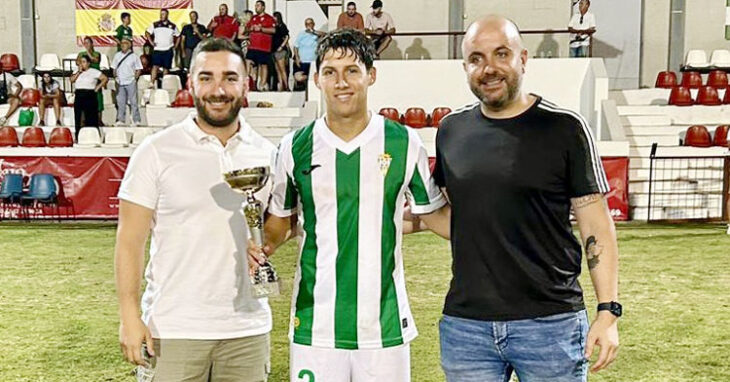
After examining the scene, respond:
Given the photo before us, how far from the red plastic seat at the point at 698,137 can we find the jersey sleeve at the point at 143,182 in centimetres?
1483

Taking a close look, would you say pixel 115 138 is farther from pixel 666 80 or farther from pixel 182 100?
pixel 666 80

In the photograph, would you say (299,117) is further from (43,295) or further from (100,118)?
(43,295)

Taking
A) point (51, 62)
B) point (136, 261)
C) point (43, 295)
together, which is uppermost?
point (51, 62)

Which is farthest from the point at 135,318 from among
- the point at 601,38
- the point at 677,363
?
the point at 601,38

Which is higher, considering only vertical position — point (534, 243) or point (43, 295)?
point (534, 243)

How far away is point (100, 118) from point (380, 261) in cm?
1576

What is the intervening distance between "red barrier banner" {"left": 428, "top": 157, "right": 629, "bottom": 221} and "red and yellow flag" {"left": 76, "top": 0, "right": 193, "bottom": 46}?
13.0m

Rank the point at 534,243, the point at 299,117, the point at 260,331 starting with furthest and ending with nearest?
the point at 299,117 → the point at 260,331 → the point at 534,243

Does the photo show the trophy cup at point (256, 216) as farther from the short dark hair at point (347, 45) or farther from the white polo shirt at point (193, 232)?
the short dark hair at point (347, 45)

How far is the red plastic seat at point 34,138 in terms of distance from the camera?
52.7 feet

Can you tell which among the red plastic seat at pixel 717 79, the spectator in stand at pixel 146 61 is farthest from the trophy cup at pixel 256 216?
the spectator in stand at pixel 146 61

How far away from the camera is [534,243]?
123 inches

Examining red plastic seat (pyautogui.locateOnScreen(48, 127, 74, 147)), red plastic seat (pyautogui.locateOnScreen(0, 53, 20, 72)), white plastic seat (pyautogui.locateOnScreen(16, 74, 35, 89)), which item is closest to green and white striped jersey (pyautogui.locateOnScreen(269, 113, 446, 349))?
red plastic seat (pyautogui.locateOnScreen(48, 127, 74, 147))

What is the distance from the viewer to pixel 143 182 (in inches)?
130
